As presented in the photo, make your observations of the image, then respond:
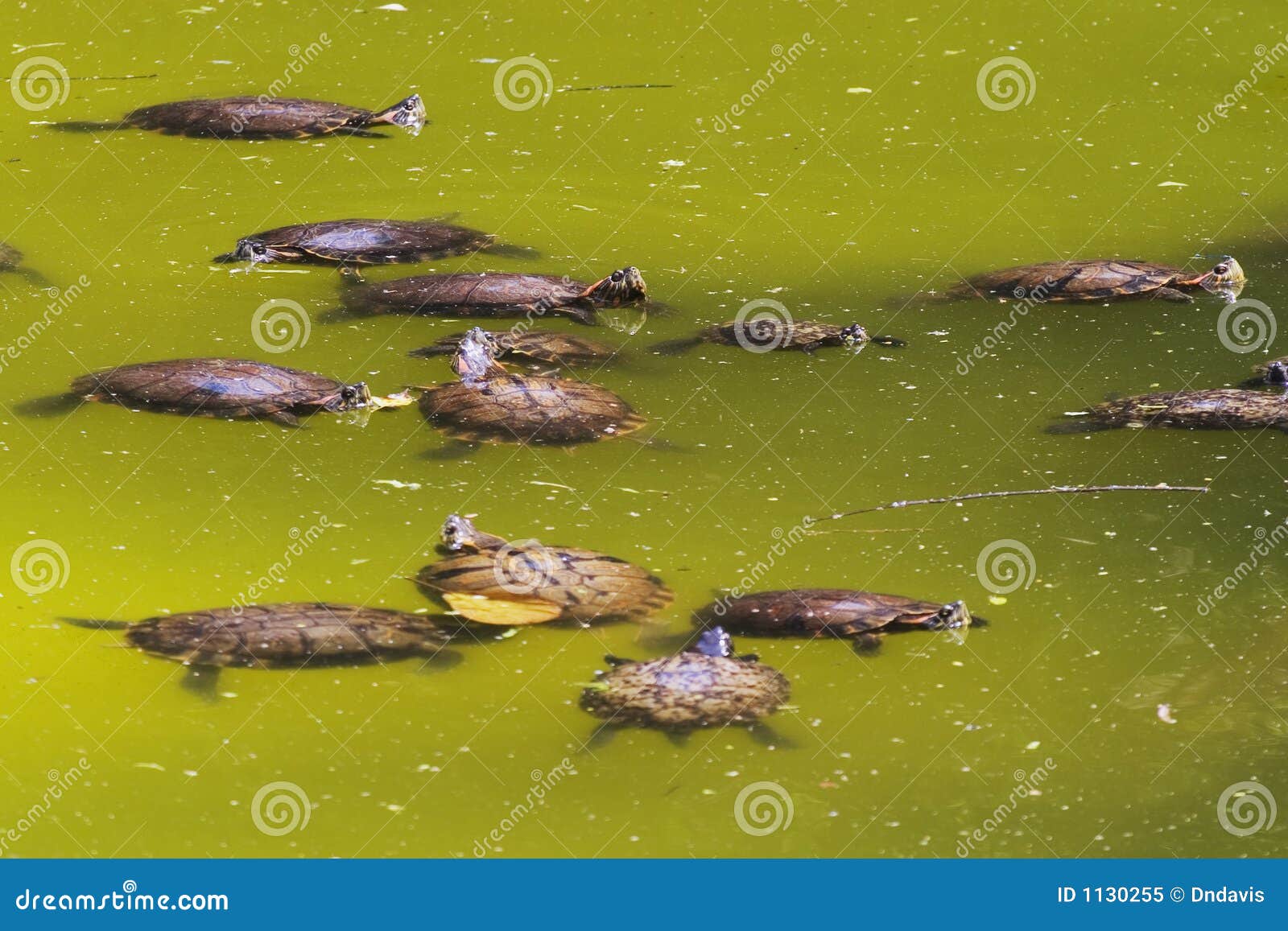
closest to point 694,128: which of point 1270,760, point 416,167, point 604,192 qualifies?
point 604,192

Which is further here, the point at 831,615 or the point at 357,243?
the point at 357,243

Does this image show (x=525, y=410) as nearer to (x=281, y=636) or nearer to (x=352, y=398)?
(x=352, y=398)

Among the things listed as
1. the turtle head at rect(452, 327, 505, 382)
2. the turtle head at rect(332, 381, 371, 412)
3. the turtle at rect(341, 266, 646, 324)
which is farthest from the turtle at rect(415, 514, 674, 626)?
the turtle at rect(341, 266, 646, 324)

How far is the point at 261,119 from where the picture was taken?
33.2ft

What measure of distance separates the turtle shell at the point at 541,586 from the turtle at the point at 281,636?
6.2 inches

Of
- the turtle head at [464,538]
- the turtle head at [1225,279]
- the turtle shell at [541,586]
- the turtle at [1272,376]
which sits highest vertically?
the turtle head at [1225,279]

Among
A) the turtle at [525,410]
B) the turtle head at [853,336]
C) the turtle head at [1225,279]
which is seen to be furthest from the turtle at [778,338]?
the turtle head at [1225,279]

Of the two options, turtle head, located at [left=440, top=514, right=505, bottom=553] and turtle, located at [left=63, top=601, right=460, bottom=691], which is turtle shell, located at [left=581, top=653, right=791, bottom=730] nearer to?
turtle, located at [left=63, top=601, right=460, bottom=691]

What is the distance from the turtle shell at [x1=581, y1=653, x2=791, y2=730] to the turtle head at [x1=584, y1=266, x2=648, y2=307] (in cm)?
326

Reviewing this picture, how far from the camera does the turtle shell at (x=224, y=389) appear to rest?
663 cm

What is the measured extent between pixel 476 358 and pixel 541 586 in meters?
2.03

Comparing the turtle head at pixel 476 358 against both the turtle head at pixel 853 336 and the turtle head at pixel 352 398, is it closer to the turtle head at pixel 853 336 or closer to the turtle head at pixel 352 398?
the turtle head at pixel 352 398

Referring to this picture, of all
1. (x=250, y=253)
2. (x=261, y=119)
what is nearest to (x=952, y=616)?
(x=250, y=253)

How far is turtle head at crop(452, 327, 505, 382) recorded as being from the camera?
693cm
